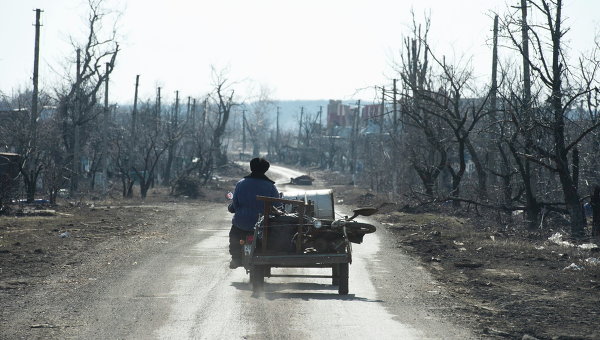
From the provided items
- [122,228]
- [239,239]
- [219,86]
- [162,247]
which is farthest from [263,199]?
[219,86]

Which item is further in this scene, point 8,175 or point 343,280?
point 8,175

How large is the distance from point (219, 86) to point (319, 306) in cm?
6476

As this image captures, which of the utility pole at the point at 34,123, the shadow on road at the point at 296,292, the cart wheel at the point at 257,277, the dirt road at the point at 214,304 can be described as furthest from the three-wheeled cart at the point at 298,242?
the utility pole at the point at 34,123

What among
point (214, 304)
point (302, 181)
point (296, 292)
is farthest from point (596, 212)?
point (302, 181)

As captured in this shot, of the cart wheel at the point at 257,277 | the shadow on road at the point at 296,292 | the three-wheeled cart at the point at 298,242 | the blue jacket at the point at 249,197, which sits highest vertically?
the blue jacket at the point at 249,197

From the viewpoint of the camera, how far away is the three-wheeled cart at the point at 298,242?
12.0 metres

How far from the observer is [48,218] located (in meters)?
26.9

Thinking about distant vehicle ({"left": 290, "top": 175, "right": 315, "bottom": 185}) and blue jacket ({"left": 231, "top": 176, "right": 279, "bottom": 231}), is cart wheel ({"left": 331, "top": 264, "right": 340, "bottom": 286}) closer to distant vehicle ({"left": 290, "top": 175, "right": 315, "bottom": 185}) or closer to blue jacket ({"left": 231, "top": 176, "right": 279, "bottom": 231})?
blue jacket ({"left": 231, "top": 176, "right": 279, "bottom": 231})

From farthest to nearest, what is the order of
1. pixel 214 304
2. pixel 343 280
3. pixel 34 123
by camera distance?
pixel 34 123
pixel 343 280
pixel 214 304

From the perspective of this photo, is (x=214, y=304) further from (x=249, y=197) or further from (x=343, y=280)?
(x=249, y=197)

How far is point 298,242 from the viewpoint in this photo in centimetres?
1208

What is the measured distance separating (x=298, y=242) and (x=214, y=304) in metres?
1.85

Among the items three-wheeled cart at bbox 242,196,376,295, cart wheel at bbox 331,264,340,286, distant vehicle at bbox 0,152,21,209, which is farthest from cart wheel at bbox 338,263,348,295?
distant vehicle at bbox 0,152,21,209

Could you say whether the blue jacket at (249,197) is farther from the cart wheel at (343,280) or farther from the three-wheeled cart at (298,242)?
the cart wheel at (343,280)
